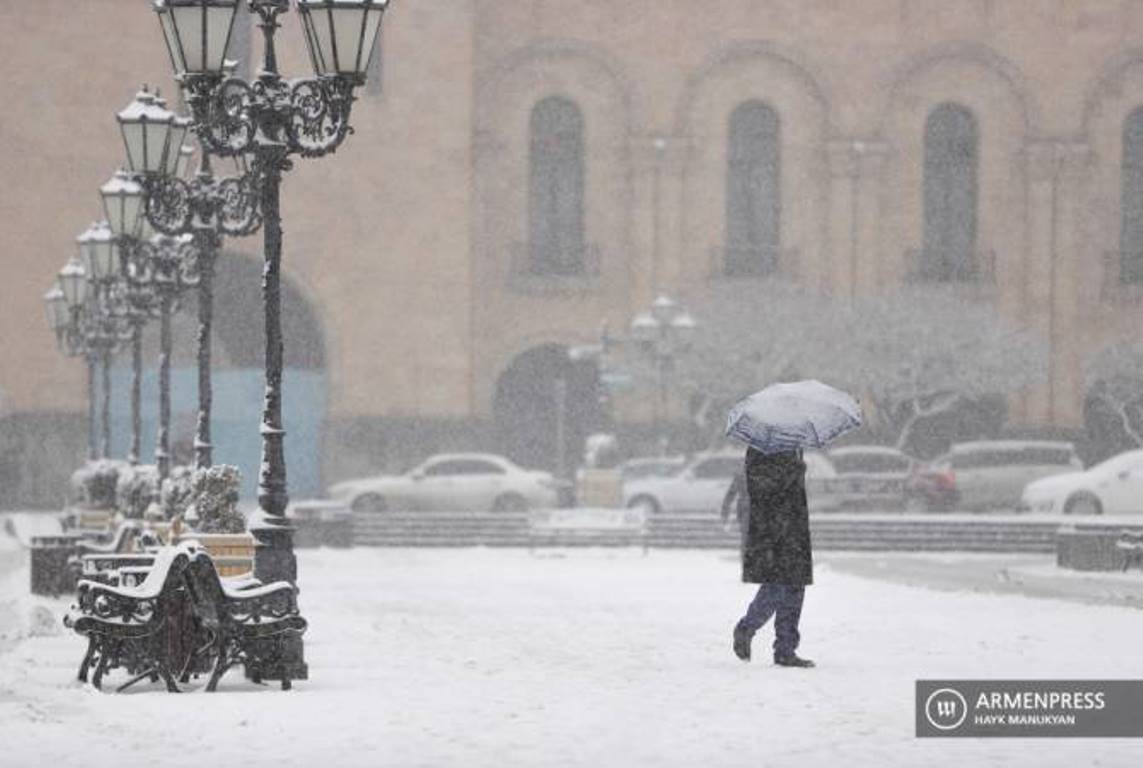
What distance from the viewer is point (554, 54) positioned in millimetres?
51281

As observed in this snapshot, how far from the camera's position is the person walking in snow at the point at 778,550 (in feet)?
46.0

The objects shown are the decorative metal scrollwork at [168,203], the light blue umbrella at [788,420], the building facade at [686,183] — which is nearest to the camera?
the light blue umbrella at [788,420]

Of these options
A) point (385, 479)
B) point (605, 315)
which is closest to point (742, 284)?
point (605, 315)

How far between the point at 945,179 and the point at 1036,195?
80.3 inches

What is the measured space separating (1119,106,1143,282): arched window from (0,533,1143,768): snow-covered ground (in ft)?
102

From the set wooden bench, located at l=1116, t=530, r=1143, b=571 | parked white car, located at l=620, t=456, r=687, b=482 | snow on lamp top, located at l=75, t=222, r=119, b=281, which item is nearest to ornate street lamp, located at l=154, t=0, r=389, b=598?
snow on lamp top, located at l=75, t=222, r=119, b=281

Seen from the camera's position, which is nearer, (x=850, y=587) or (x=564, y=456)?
(x=850, y=587)

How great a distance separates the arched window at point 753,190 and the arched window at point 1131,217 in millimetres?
7545

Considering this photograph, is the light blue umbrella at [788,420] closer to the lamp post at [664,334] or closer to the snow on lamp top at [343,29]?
the snow on lamp top at [343,29]

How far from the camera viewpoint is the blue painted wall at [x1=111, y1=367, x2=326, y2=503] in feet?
160

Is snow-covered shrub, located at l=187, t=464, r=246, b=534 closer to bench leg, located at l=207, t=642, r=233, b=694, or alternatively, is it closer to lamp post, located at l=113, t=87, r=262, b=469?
bench leg, located at l=207, t=642, r=233, b=694

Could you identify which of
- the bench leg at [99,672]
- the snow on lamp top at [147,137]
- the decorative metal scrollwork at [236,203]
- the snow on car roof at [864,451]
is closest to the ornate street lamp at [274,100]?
the bench leg at [99,672]

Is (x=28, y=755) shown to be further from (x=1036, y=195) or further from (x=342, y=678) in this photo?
(x=1036, y=195)

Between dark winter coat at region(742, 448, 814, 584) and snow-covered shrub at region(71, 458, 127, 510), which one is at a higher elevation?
dark winter coat at region(742, 448, 814, 584)
